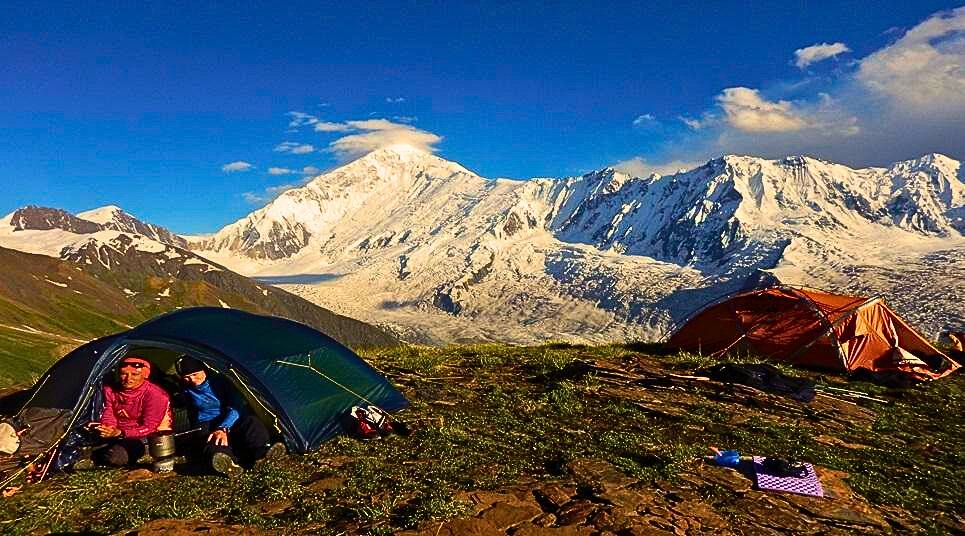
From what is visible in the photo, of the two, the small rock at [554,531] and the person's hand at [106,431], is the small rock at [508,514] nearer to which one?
the small rock at [554,531]

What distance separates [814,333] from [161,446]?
19204 mm

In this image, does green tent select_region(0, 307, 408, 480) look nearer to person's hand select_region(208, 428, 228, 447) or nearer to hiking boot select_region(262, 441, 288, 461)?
hiking boot select_region(262, 441, 288, 461)

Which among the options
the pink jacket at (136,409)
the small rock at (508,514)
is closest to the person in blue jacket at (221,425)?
the pink jacket at (136,409)

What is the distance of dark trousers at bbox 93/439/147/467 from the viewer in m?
9.77

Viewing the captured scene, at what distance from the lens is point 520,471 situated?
30.6 feet

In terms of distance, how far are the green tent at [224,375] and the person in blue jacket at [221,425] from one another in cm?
34

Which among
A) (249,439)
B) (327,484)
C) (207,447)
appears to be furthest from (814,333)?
(207,447)

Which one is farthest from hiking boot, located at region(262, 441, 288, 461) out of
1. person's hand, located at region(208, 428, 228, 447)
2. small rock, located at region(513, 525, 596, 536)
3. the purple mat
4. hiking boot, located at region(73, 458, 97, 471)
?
the purple mat

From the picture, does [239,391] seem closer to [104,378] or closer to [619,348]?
[104,378]

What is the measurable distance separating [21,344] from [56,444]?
120 m

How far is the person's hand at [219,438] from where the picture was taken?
9750 millimetres

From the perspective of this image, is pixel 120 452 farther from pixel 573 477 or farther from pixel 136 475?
pixel 573 477

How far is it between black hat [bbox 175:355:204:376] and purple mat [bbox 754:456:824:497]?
1008 centimetres

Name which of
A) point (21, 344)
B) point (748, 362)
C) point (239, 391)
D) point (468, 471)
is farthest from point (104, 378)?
point (21, 344)
